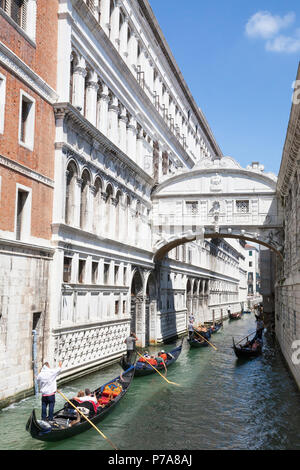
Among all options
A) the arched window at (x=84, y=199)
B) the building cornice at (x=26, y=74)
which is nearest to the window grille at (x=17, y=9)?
the building cornice at (x=26, y=74)

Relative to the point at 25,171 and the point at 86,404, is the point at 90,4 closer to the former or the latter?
the point at 25,171

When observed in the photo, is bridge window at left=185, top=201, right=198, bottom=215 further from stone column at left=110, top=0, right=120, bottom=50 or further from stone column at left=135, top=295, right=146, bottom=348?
stone column at left=110, top=0, right=120, bottom=50

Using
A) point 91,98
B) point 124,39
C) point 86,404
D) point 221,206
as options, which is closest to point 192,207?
point 221,206

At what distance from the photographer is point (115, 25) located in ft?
62.5

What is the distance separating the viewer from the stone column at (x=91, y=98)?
1655 cm

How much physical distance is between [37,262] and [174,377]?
6.79 metres

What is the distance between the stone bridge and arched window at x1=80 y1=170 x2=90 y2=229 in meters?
7.38

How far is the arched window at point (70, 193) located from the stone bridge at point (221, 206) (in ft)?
27.8

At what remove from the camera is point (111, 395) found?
38.8ft

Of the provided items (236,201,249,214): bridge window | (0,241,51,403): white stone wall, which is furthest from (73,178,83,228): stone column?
(236,201,249,214): bridge window

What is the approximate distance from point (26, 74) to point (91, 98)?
4306mm

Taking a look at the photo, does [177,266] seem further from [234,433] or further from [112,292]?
[234,433]

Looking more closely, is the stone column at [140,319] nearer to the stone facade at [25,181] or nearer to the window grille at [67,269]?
the window grille at [67,269]

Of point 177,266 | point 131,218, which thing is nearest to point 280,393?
point 131,218
